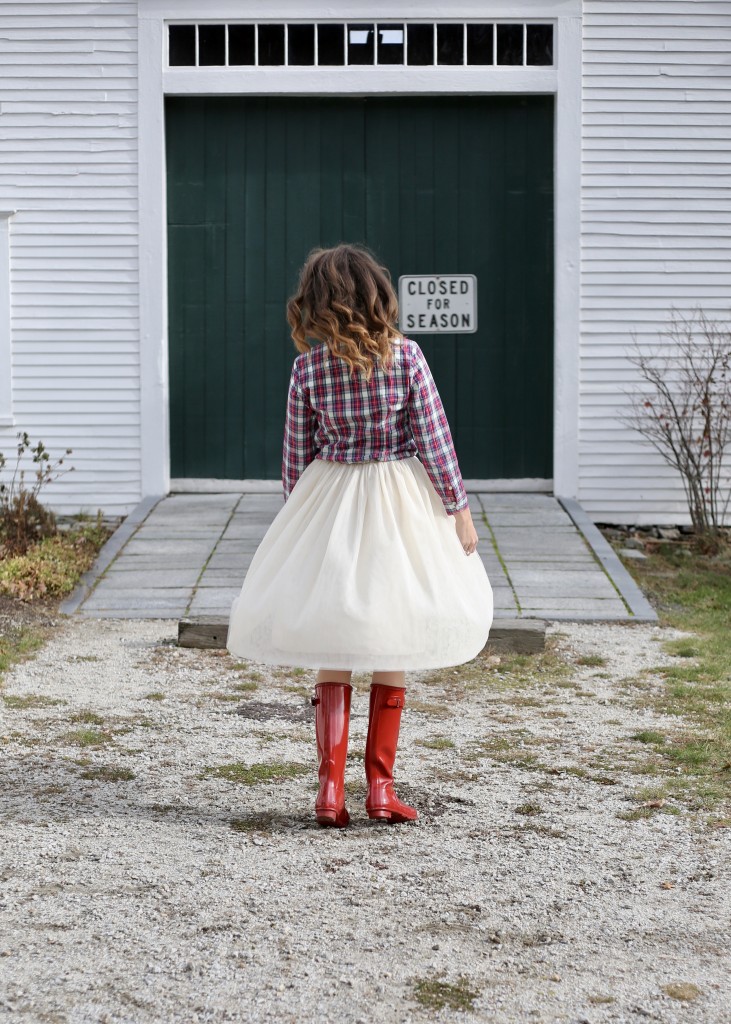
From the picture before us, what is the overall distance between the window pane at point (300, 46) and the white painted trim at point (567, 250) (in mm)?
1892

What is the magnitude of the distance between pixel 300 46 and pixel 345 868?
7922mm

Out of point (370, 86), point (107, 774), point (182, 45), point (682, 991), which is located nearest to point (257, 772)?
point (107, 774)

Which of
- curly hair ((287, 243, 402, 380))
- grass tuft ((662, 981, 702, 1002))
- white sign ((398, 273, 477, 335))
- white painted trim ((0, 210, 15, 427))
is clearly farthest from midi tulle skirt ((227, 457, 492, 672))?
white painted trim ((0, 210, 15, 427))

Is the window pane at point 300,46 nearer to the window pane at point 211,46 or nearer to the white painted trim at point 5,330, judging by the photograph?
the window pane at point 211,46

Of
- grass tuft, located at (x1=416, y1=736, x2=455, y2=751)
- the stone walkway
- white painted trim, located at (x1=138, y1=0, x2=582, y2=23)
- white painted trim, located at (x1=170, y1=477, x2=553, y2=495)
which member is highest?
white painted trim, located at (x1=138, y1=0, x2=582, y2=23)

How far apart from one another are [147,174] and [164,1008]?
834 cm

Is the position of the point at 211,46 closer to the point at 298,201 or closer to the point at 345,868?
the point at 298,201

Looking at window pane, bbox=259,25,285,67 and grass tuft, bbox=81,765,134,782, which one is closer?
grass tuft, bbox=81,765,134,782

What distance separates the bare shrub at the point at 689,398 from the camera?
396 inches

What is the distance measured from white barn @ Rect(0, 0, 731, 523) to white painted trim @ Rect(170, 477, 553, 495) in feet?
0.11

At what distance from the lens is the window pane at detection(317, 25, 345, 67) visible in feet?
33.2

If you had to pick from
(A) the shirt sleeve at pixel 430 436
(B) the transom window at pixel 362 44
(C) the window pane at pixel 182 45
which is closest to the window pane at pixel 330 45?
(B) the transom window at pixel 362 44

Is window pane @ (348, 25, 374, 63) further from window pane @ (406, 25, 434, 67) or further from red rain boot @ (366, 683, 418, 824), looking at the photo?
red rain boot @ (366, 683, 418, 824)

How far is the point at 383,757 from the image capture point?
13.3 feet
